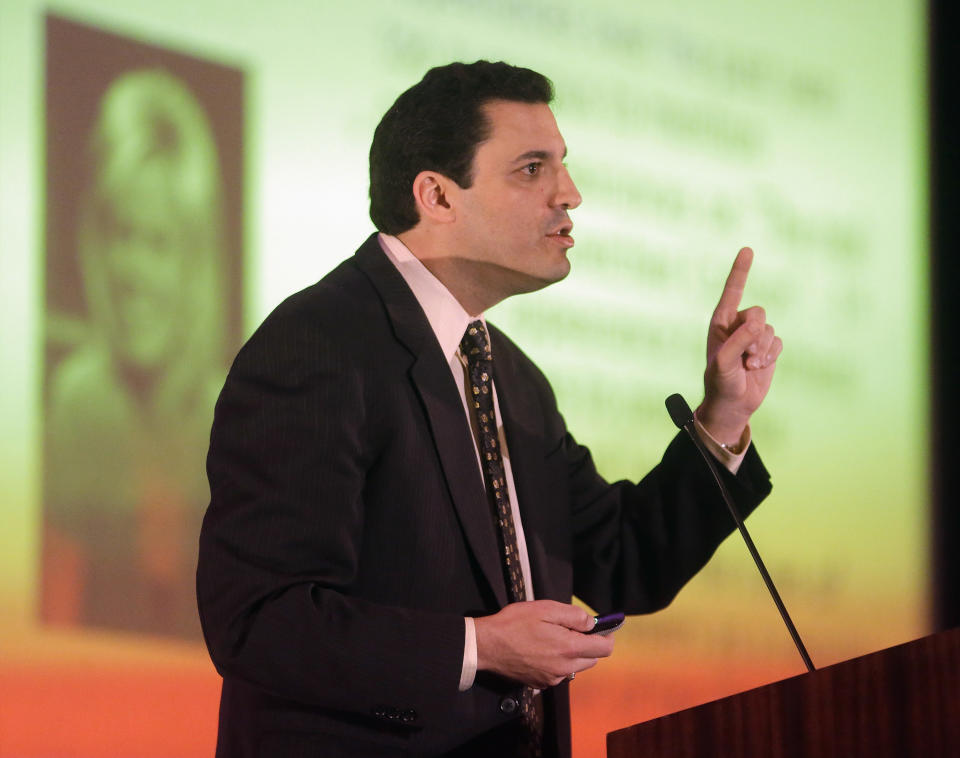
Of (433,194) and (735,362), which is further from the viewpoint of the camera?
(433,194)

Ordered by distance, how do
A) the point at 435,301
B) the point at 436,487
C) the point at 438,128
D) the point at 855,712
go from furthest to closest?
the point at 438,128 → the point at 435,301 → the point at 436,487 → the point at 855,712

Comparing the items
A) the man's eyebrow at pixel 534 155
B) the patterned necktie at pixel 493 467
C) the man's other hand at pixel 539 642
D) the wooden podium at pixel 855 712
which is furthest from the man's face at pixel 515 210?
the wooden podium at pixel 855 712

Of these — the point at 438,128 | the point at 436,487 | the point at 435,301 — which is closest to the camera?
the point at 436,487

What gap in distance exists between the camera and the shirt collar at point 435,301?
2160 mm

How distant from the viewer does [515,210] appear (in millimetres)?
2240

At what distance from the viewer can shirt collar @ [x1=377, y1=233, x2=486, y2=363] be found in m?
2.16

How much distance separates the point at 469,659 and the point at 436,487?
0.31 m

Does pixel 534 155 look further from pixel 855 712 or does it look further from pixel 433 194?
pixel 855 712

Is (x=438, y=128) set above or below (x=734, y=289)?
above

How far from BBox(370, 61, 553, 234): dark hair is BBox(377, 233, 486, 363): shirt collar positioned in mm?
99

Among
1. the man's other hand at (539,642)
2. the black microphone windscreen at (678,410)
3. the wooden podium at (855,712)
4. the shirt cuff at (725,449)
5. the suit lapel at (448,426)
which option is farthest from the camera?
the shirt cuff at (725,449)

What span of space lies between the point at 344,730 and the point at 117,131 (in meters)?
1.46

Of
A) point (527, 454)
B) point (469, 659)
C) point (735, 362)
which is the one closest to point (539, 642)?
point (469, 659)

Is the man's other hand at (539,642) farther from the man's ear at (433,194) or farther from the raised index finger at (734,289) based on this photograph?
the man's ear at (433,194)
